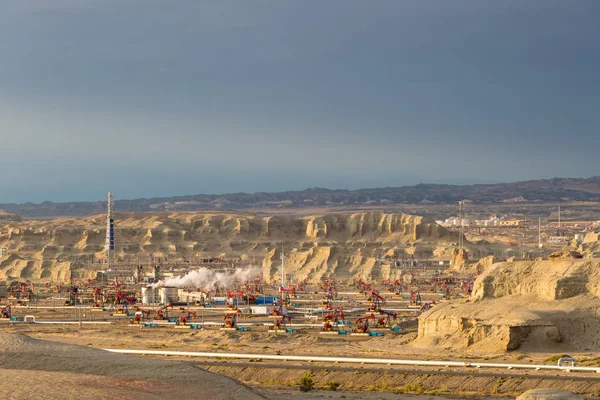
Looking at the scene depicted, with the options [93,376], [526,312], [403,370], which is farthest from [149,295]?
[93,376]

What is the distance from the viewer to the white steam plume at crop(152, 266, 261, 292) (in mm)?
126938

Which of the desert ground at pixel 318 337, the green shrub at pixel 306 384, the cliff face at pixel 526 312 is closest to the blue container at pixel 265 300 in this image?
the desert ground at pixel 318 337

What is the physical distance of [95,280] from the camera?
485 feet

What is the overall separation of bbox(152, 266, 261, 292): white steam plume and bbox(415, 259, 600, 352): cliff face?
63.7 m

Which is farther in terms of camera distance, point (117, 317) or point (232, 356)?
point (117, 317)

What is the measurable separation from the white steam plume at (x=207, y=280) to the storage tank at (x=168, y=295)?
7651 mm

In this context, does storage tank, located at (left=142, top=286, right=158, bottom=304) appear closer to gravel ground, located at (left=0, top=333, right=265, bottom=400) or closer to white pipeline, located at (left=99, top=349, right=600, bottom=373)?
white pipeline, located at (left=99, top=349, right=600, bottom=373)

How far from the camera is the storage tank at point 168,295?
113088 millimetres

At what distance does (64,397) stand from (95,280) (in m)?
118

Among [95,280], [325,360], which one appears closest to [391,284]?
[95,280]

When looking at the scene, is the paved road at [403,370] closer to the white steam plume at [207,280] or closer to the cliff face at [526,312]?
the cliff face at [526,312]

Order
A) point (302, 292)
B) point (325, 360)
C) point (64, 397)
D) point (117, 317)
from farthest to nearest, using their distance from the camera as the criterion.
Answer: point (302, 292), point (117, 317), point (325, 360), point (64, 397)

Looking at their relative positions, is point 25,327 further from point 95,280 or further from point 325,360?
point 95,280

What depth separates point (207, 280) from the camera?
131 meters
